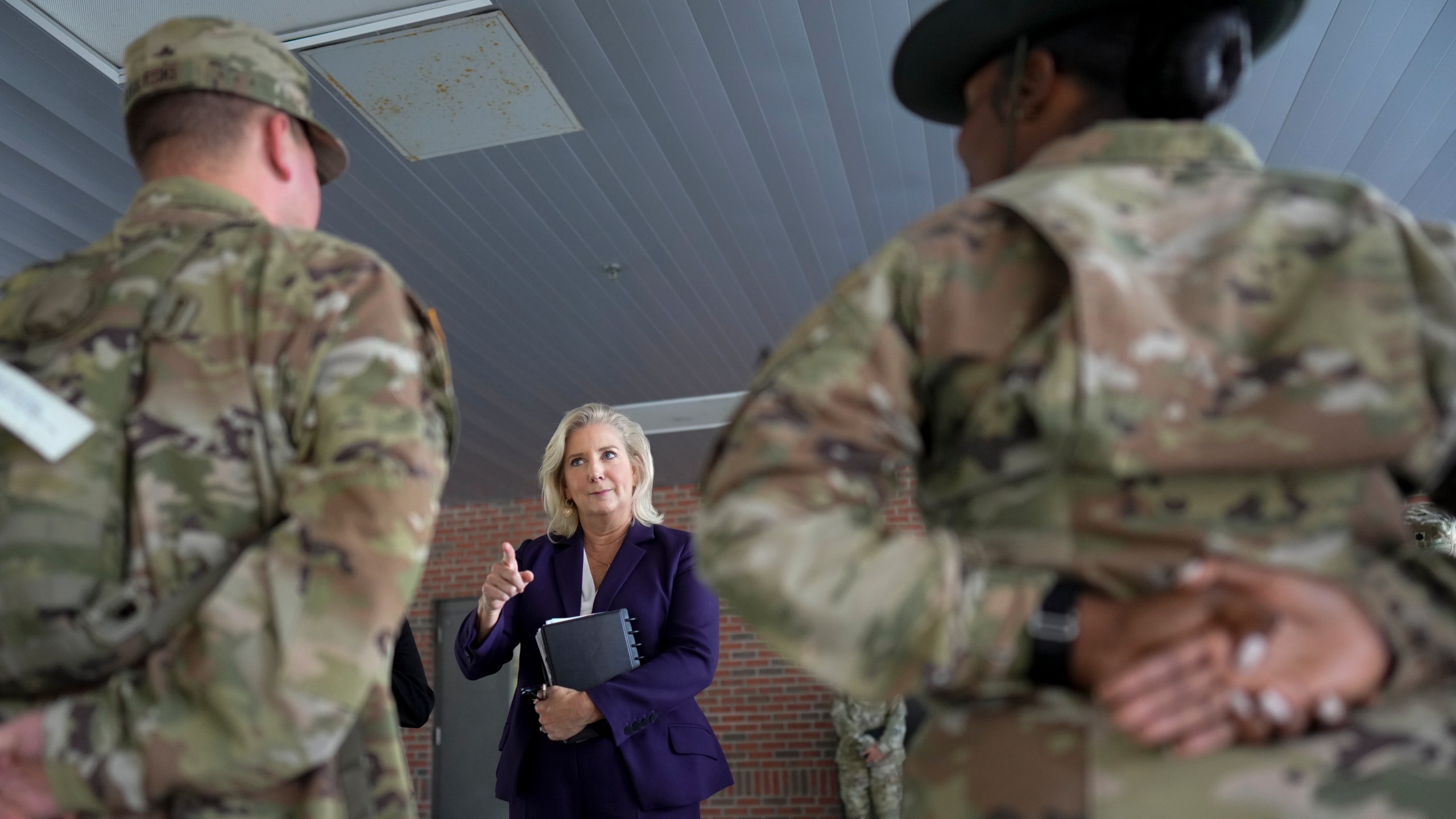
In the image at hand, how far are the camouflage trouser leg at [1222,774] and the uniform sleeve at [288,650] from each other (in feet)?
1.81

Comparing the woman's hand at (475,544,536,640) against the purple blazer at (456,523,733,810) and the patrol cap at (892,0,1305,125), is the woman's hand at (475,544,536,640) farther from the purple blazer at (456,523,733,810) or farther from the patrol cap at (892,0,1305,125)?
the patrol cap at (892,0,1305,125)

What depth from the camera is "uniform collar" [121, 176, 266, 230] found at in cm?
125

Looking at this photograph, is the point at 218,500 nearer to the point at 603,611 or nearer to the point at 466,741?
the point at 603,611

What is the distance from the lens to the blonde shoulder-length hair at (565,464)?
113 inches

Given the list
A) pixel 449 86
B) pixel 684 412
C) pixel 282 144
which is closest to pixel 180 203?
pixel 282 144

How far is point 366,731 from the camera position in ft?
3.56

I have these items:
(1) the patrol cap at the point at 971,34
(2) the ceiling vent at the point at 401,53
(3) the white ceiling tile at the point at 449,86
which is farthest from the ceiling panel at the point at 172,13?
(1) the patrol cap at the point at 971,34

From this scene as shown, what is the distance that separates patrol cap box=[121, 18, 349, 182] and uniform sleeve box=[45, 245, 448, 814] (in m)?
0.48

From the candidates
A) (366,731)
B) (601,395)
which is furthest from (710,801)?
(366,731)

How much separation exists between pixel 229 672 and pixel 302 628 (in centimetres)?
8

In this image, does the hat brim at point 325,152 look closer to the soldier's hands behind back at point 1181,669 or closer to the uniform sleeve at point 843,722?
the soldier's hands behind back at point 1181,669

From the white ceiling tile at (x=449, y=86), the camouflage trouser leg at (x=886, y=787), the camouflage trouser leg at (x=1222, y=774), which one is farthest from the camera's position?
the camouflage trouser leg at (x=886, y=787)

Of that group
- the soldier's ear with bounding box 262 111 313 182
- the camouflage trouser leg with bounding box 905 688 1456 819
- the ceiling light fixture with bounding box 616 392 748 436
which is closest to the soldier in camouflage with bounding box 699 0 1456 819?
the camouflage trouser leg with bounding box 905 688 1456 819

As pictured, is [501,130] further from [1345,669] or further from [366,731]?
[1345,669]
